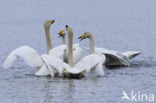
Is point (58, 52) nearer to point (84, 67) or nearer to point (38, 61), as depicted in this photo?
point (38, 61)

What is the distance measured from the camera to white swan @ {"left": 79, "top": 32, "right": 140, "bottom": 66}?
18.1 meters

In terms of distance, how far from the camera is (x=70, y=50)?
53.5 feet

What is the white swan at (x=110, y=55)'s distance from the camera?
1812 centimetres

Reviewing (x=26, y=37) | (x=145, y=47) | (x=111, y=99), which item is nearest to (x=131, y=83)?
(x=111, y=99)

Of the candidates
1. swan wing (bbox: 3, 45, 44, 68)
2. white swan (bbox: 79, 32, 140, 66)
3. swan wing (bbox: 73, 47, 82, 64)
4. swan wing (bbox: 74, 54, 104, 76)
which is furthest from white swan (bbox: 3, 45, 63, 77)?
white swan (bbox: 79, 32, 140, 66)

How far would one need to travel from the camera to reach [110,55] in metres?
18.5

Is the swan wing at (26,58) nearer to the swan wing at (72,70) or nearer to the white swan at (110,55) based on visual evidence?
the swan wing at (72,70)

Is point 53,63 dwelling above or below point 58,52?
below

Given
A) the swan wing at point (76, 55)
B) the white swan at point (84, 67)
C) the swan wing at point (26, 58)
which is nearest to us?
the white swan at point (84, 67)

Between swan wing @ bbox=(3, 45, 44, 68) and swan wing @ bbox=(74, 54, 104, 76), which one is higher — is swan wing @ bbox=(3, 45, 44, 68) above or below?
above

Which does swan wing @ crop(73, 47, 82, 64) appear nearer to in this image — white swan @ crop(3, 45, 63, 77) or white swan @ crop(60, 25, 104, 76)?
white swan @ crop(60, 25, 104, 76)

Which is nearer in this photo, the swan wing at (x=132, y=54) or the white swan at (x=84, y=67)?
the white swan at (x=84, y=67)

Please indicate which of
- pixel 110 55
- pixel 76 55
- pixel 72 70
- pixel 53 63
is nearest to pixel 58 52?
pixel 76 55

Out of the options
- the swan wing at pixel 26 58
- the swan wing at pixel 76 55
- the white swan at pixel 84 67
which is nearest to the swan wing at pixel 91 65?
the white swan at pixel 84 67
